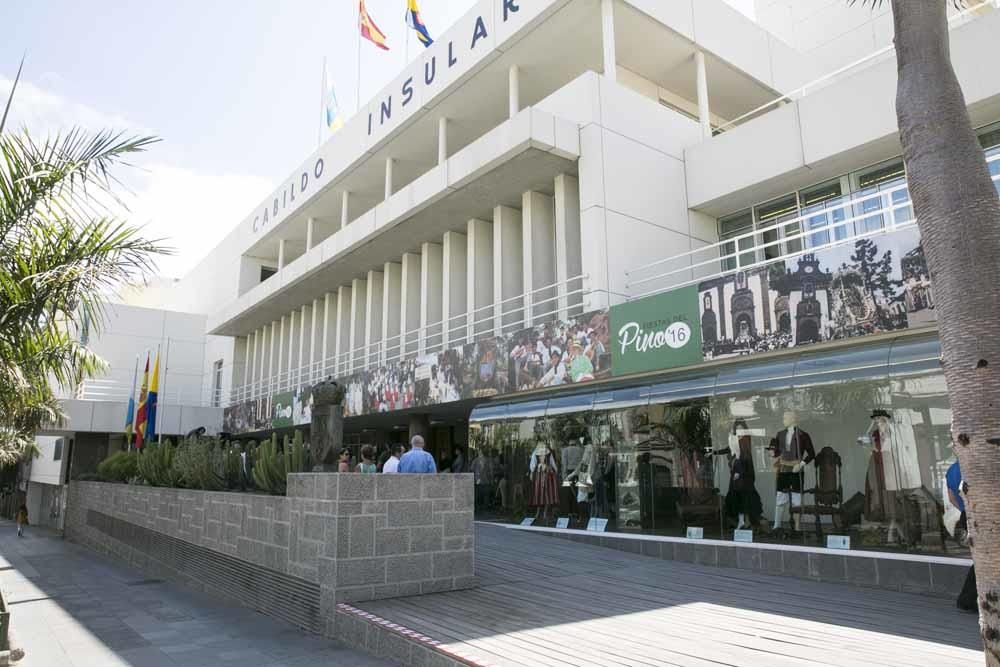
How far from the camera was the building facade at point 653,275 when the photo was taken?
9383 mm

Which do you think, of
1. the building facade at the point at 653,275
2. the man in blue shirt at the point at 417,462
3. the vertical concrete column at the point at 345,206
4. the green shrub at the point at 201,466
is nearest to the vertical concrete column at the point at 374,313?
the building facade at the point at 653,275

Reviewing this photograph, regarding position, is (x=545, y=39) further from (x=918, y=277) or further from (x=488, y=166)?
(x=918, y=277)

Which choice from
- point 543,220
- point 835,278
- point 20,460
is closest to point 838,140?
point 835,278

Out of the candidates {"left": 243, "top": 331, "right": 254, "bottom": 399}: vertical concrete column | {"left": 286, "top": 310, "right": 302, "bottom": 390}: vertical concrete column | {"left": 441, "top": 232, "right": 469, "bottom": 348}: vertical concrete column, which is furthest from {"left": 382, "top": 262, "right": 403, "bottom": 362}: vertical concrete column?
{"left": 243, "top": 331, "right": 254, "bottom": 399}: vertical concrete column

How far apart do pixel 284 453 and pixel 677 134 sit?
1204 centimetres

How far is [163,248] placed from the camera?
6766mm

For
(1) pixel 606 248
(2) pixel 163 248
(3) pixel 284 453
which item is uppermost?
(1) pixel 606 248

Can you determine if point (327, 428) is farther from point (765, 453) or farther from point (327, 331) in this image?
point (327, 331)

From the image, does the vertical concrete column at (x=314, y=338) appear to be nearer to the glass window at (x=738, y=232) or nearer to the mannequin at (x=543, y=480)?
the mannequin at (x=543, y=480)

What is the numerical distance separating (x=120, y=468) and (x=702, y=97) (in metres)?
18.6

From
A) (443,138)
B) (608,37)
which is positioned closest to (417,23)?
(443,138)

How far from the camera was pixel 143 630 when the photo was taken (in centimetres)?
823

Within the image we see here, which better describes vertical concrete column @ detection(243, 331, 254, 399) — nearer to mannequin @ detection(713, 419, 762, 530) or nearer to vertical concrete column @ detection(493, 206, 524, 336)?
vertical concrete column @ detection(493, 206, 524, 336)

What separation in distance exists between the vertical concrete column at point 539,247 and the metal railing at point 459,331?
57 mm
